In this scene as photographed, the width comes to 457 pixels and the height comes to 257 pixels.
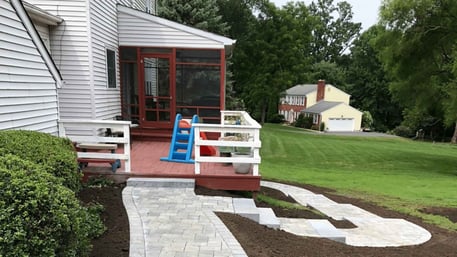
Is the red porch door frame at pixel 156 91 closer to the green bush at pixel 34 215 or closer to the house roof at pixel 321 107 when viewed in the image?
the green bush at pixel 34 215

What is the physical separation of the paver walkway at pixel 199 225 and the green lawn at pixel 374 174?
1453mm

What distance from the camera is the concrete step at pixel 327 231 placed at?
4531 millimetres

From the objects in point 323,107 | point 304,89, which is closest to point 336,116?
point 323,107

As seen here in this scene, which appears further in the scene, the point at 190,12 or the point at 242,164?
the point at 190,12

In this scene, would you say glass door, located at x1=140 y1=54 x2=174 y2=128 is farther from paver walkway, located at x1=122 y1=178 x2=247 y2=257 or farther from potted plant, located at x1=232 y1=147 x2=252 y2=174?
paver walkway, located at x1=122 y1=178 x2=247 y2=257

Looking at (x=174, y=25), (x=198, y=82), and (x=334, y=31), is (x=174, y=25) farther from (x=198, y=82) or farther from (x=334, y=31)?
(x=334, y=31)

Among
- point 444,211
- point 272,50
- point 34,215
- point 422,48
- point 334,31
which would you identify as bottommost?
point 444,211

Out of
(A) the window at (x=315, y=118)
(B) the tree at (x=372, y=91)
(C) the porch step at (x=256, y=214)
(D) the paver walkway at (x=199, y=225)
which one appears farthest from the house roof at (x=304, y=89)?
(C) the porch step at (x=256, y=214)

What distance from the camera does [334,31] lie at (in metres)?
62.5

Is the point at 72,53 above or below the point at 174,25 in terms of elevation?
below

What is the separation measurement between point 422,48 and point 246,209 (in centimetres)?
1532

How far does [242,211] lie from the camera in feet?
15.5

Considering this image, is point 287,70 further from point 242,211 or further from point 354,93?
point 242,211

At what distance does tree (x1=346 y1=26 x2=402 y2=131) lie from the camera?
49.5 metres
